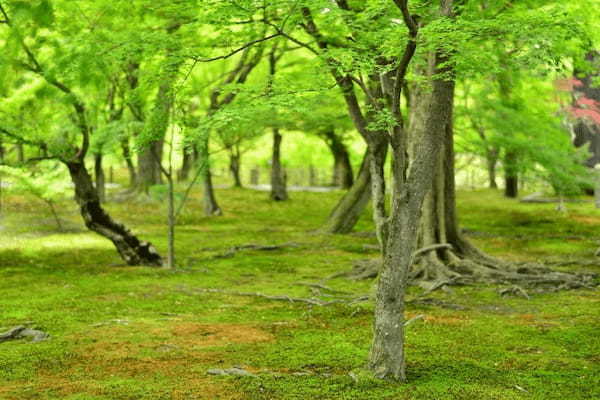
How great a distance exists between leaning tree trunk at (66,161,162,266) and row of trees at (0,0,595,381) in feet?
0.11

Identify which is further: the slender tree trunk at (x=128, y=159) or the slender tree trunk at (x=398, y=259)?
the slender tree trunk at (x=128, y=159)

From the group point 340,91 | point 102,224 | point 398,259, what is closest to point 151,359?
point 398,259

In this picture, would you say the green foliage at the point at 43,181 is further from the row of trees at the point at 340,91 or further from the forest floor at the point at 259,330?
the forest floor at the point at 259,330

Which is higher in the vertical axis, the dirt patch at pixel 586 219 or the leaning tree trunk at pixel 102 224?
the leaning tree trunk at pixel 102 224

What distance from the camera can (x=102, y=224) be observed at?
52.6 ft

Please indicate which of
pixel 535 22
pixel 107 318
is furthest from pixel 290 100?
pixel 107 318

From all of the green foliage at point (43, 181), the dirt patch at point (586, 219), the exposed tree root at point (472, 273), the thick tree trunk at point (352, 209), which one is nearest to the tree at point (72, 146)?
the green foliage at point (43, 181)

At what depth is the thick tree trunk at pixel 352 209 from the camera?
23172 millimetres

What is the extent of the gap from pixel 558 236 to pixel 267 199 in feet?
53.8

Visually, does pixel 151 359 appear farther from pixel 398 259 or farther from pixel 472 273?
pixel 472 273

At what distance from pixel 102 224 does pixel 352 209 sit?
996cm

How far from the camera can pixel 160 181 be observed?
31.0 metres

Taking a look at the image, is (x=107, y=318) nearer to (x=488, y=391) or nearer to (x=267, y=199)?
(x=488, y=391)

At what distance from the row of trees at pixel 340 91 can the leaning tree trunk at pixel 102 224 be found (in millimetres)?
34
